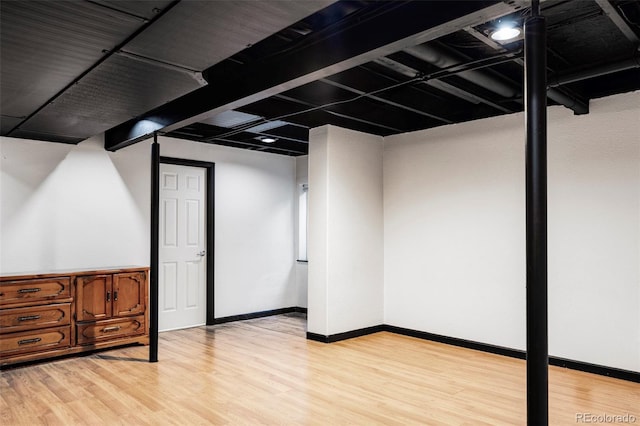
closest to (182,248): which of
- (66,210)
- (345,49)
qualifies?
(66,210)

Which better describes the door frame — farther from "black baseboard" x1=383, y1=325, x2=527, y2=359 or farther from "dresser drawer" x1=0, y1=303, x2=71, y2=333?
"black baseboard" x1=383, y1=325, x2=527, y2=359

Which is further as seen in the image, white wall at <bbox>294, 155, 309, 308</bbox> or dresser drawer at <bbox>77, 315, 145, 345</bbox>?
white wall at <bbox>294, 155, 309, 308</bbox>

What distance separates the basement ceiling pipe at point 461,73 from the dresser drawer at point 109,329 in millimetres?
3954

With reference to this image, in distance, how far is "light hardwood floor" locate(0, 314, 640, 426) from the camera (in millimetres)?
3221

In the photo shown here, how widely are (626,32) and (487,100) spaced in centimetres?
148

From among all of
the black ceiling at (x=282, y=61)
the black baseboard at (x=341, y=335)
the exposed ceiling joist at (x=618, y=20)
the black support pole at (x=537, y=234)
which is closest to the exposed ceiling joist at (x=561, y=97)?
the black ceiling at (x=282, y=61)

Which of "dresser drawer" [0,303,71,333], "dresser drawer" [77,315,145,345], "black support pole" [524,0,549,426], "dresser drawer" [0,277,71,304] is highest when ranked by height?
"black support pole" [524,0,549,426]

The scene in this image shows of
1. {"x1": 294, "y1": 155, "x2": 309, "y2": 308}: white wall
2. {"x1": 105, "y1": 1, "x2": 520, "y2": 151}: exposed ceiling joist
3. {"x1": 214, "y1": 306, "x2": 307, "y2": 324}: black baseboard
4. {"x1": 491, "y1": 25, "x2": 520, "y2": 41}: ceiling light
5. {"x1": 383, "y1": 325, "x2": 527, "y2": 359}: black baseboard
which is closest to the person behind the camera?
{"x1": 105, "y1": 1, "x2": 520, "y2": 151}: exposed ceiling joist

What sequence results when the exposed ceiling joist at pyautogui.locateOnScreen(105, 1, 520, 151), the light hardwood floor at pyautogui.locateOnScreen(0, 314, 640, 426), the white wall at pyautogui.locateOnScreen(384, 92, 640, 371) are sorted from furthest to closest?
the white wall at pyautogui.locateOnScreen(384, 92, 640, 371), the light hardwood floor at pyautogui.locateOnScreen(0, 314, 640, 426), the exposed ceiling joist at pyautogui.locateOnScreen(105, 1, 520, 151)

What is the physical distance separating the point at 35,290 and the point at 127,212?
1.41 m

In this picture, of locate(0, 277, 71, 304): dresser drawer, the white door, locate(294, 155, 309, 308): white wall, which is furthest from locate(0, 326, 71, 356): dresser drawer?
locate(294, 155, 309, 308): white wall

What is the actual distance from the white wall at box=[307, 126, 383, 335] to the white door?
1.67 metres

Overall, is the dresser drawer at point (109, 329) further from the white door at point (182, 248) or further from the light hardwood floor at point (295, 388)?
the white door at point (182, 248)

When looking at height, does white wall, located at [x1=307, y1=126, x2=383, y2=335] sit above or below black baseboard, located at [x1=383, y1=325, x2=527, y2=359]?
above
